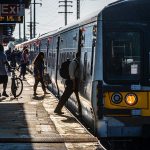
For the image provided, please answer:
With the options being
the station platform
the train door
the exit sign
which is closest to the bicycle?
the station platform

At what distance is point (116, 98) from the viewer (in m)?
9.75

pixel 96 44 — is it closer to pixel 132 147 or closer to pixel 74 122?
pixel 132 147

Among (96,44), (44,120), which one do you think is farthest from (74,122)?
(96,44)

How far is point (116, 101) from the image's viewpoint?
9742 millimetres

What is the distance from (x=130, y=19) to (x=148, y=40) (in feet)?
1.49

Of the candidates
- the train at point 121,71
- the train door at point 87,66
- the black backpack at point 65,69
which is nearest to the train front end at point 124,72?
the train at point 121,71

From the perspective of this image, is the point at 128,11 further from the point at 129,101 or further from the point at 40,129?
the point at 40,129

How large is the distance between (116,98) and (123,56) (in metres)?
0.71

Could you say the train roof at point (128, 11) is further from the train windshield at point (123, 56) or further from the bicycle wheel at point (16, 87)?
the bicycle wheel at point (16, 87)

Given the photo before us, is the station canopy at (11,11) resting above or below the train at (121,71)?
above

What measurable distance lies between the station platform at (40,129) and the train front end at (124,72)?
670 millimetres

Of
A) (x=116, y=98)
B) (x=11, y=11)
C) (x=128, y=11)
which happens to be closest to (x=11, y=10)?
(x=11, y=11)

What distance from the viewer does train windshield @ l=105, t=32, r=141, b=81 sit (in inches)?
389

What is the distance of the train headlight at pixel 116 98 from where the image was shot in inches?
384
